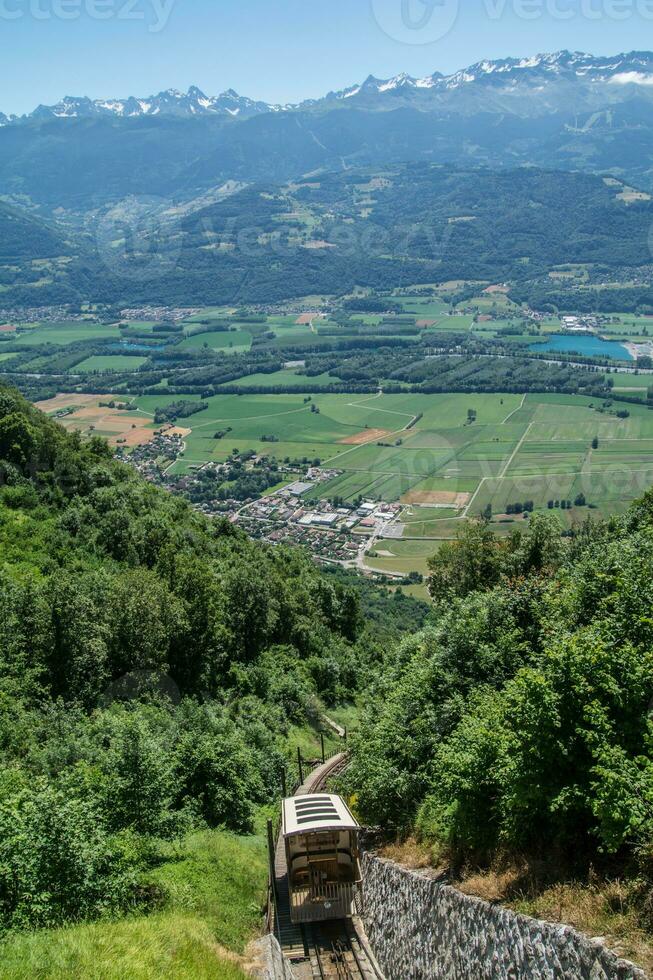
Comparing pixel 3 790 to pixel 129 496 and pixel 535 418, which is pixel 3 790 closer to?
pixel 129 496

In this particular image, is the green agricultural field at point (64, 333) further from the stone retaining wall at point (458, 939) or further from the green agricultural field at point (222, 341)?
the stone retaining wall at point (458, 939)

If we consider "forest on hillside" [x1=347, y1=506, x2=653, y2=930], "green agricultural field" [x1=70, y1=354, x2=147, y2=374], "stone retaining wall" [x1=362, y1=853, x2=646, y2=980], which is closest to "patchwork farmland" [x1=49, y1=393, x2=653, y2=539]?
"green agricultural field" [x1=70, y1=354, x2=147, y2=374]

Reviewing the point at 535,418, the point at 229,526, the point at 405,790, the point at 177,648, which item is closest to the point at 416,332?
the point at 535,418

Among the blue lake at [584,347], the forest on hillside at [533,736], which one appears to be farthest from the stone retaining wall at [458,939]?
the blue lake at [584,347]

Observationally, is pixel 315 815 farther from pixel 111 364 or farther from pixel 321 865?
pixel 111 364

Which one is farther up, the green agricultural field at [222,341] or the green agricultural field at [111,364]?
the green agricultural field at [222,341]

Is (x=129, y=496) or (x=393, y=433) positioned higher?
(x=129, y=496)

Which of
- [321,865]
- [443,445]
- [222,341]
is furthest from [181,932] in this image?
[222,341]
